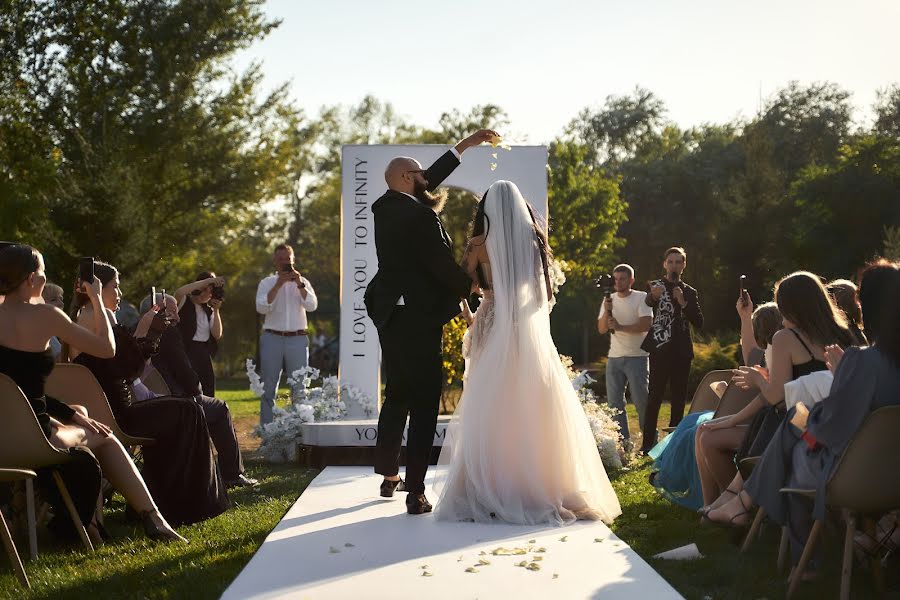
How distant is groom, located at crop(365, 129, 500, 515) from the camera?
6.45m

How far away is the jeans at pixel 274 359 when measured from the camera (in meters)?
11.2

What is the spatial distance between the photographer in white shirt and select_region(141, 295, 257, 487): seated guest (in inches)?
104

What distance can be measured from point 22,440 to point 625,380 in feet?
22.3

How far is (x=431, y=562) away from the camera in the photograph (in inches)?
195

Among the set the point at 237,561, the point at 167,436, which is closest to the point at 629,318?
the point at 167,436

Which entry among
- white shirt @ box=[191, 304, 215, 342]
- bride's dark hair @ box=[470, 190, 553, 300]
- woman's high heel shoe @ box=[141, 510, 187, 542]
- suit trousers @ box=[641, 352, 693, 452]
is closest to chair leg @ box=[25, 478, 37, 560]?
woman's high heel shoe @ box=[141, 510, 187, 542]

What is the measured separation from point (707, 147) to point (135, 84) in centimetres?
2441

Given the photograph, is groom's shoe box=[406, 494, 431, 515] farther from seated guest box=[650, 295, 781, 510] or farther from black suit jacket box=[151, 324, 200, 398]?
black suit jacket box=[151, 324, 200, 398]

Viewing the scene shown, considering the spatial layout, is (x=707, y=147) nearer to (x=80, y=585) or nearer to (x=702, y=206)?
(x=702, y=206)

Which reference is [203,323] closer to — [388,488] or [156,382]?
[156,382]

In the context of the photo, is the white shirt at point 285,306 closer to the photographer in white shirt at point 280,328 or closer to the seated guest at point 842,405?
the photographer in white shirt at point 280,328

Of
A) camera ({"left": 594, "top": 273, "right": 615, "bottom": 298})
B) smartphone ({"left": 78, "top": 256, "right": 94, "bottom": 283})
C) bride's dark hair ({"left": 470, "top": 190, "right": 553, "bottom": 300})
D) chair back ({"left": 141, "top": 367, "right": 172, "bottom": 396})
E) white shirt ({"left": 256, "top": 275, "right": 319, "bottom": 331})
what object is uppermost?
bride's dark hair ({"left": 470, "top": 190, "right": 553, "bottom": 300})

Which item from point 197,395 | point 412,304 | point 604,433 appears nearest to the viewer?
point 412,304

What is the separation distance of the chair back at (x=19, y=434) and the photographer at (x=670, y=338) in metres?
6.29
